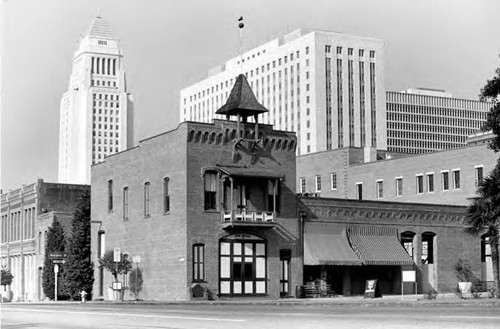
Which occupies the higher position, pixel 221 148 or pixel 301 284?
pixel 221 148

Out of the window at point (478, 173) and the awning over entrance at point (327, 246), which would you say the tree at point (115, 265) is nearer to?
the awning over entrance at point (327, 246)

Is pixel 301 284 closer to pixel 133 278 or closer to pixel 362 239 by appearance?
pixel 362 239

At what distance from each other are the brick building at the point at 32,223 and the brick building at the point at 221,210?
2443 centimetres

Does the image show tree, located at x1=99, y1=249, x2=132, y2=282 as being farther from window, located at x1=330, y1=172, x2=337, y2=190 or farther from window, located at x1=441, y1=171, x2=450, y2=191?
window, located at x1=441, y1=171, x2=450, y2=191

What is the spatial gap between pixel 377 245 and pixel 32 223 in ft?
126

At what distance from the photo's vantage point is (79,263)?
2739 inches

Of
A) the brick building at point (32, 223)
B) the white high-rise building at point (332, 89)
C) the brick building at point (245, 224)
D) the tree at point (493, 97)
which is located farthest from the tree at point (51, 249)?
the white high-rise building at point (332, 89)

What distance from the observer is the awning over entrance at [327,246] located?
57562mm

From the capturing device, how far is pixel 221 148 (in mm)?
55438

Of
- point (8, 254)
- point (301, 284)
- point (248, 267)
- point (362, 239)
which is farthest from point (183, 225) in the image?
point (8, 254)

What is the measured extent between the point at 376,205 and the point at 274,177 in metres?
9.81

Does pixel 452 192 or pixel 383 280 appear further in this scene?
pixel 452 192

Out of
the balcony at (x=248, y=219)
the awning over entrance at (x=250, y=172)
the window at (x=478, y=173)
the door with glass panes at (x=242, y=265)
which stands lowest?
the door with glass panes at (x=242, y=265)

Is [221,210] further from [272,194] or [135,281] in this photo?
[135,281]
